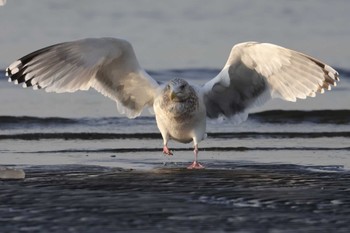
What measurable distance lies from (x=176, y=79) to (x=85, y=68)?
2.66ft

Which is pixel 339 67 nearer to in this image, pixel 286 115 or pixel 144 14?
pixel 286 115

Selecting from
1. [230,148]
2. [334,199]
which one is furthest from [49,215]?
[230,148]

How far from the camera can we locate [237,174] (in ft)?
31.4

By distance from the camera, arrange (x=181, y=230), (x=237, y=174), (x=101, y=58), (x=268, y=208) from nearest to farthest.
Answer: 1. (x=181, y=230)
2. (x=268, y=208)
3. (x=237, y=174)
4. (x=101, y=58)

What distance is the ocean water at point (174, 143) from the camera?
770 centimetres

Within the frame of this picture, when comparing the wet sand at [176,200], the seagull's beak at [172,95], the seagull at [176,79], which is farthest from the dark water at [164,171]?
the seagull's beak at [172,95]

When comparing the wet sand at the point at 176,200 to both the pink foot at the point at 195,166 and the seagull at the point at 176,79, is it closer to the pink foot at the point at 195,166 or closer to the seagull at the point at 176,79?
the pink foot at the point at 195,166

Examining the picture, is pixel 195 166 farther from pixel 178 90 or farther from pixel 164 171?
pixel 178 90

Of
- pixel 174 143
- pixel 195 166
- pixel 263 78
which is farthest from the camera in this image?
pixel 174 143

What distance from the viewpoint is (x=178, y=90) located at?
34.1 ft

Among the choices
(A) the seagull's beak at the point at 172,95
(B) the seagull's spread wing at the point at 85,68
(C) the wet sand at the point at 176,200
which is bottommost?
(C) the wet sand at the point at 176,200

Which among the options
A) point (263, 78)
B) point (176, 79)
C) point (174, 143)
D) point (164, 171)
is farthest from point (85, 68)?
point (174, 143)

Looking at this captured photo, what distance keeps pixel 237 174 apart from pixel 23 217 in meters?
2.51

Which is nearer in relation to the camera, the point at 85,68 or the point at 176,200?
the point at 176,200
